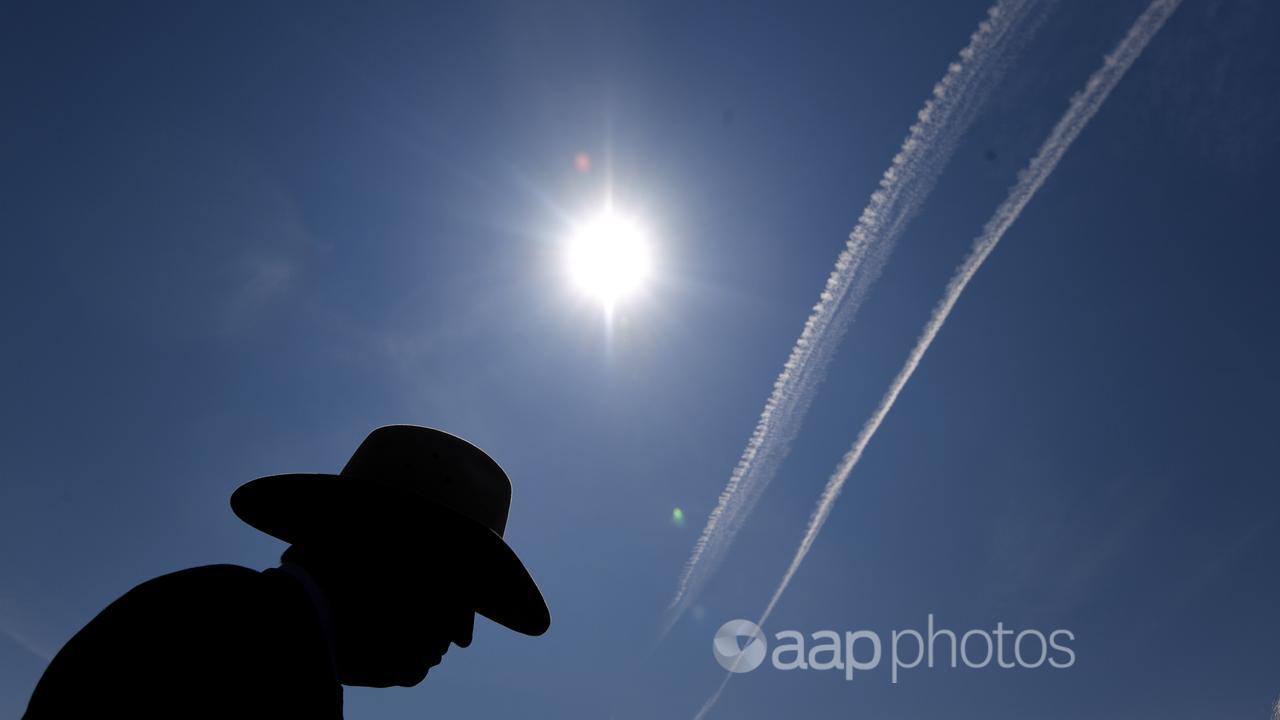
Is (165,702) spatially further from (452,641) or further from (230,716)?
(452,641)

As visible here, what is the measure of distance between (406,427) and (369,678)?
1429 millimetres

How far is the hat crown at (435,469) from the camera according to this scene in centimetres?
364

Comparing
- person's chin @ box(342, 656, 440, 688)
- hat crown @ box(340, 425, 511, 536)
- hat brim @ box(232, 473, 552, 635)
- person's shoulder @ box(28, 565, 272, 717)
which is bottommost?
person's shoulder @ box(28, 565, 272, 717)

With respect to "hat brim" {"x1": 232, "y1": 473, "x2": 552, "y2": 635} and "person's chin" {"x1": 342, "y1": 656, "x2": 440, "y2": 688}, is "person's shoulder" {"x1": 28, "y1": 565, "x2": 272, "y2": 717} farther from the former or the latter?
"person's chin" {"x1": 342, "y1": 656, "x2": 440, "y2": 688}

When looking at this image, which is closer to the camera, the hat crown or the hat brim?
the hat brim

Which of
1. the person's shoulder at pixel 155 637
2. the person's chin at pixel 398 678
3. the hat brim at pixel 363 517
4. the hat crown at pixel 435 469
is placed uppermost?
the hat crown at pixel 435 469

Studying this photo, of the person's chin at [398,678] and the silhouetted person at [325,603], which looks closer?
the silhouetted person at [325,603]

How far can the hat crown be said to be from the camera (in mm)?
3637

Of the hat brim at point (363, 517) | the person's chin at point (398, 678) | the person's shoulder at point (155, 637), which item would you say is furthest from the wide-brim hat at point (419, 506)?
the person's shoulder at point (155, 637)

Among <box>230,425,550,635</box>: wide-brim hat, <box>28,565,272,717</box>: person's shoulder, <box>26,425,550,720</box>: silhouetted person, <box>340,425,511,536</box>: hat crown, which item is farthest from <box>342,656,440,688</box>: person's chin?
<box>28,565,272,717</box>: person's shoulder

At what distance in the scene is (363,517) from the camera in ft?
10.7

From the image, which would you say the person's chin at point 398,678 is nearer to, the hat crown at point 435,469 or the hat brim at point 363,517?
the hat brim at point 363,517

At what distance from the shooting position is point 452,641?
355 centimetres

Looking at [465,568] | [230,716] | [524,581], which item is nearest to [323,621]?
[230,716]
